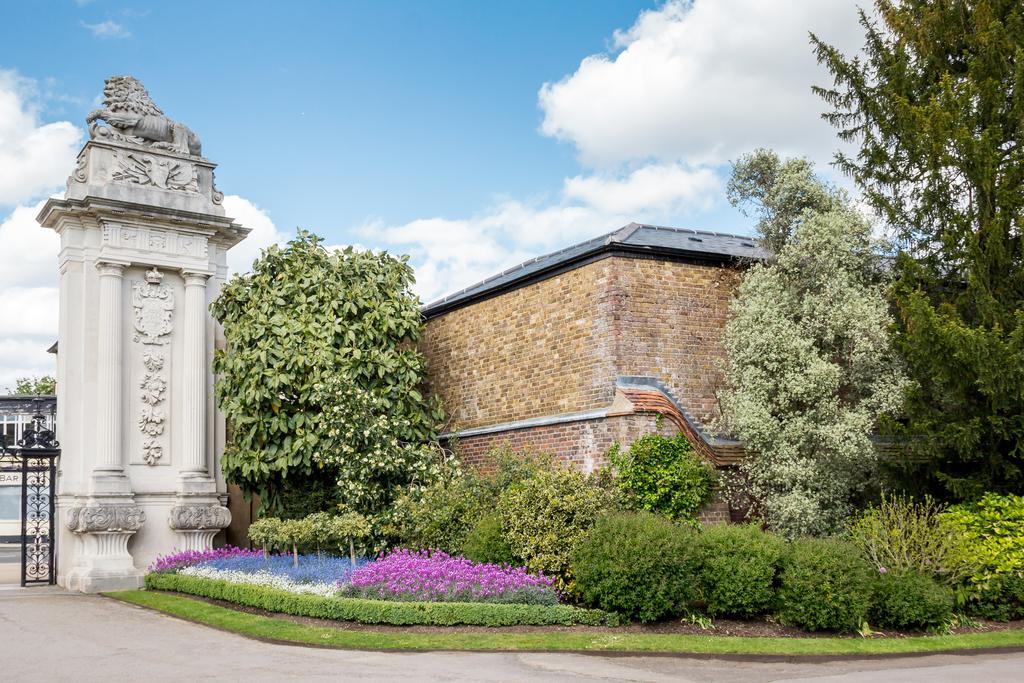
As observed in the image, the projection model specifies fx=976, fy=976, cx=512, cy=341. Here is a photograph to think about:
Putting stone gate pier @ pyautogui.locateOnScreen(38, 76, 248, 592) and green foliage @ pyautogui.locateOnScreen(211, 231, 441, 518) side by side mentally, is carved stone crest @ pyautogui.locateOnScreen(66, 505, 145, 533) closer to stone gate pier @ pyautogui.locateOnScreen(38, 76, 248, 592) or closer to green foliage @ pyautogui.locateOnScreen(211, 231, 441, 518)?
stone gate pier @ pyautogui.locateOnScreen(38, 76, 248, 592)

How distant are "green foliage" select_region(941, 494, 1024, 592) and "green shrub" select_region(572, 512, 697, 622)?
13.8ft

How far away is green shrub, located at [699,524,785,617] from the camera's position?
1270 centimetres

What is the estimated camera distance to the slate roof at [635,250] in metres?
16.4

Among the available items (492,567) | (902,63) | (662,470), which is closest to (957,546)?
(662,470)

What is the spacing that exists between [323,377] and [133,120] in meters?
6.59

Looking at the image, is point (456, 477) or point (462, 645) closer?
point (462, 645)

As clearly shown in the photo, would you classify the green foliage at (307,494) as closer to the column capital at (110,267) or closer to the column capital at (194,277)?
the column capital at (194,277)

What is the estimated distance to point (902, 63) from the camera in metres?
15.5

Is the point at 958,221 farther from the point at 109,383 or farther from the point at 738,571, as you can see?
the point at 109,383

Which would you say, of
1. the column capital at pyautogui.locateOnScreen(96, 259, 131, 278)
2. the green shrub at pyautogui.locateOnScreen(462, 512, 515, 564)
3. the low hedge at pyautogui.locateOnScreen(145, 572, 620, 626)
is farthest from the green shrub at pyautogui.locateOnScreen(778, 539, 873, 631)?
the column capital at pyautogui.locateOnScreen(96, 259, 131, 278)

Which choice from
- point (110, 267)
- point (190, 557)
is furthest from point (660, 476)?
point (110, 267)

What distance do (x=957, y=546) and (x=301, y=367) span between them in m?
11.0

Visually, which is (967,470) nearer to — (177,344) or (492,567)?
(492,567)

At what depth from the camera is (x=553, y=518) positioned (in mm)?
13734
